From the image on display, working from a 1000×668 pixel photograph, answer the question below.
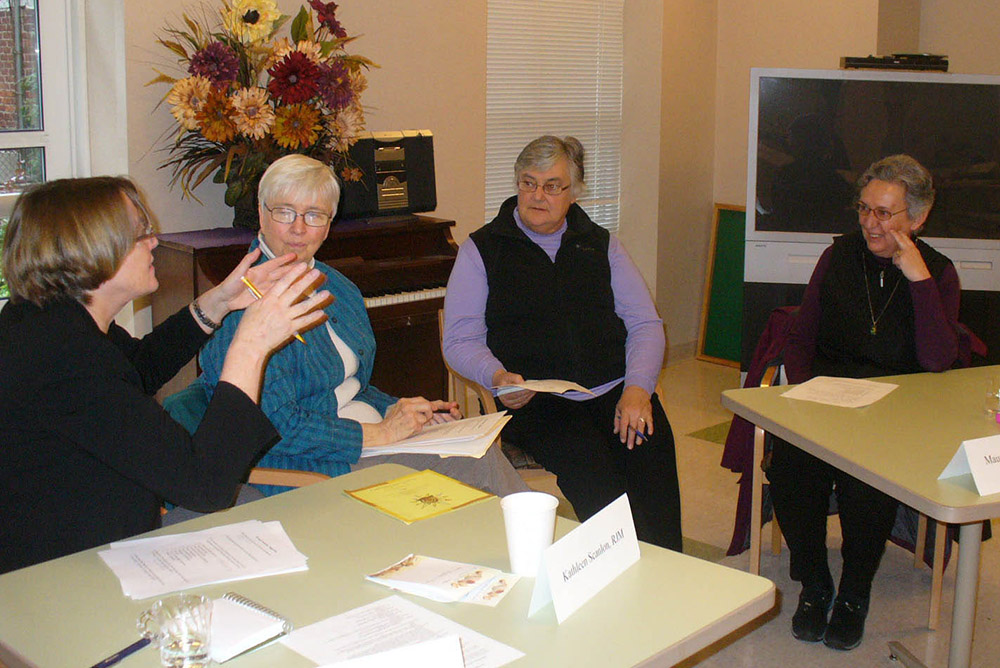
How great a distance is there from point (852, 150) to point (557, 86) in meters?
1.57

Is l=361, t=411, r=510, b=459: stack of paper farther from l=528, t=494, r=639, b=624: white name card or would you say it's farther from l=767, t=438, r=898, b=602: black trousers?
l=767, t=438, r=898, b=602: black trousers

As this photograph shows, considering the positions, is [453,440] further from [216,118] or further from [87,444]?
[216,118]

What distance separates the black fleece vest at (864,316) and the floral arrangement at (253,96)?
1683 mm

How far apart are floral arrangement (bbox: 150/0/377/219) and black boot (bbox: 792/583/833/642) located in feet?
6.84

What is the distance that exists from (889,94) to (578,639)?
11.7ft

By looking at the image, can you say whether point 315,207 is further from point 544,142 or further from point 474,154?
point 474,154

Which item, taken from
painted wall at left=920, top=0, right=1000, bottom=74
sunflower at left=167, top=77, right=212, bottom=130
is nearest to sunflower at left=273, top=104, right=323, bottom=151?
sunflower at left=167, top=77, right=212, bottom=130

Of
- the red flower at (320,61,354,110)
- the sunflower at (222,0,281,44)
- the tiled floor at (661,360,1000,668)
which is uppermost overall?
the sunflower at (222,0,281,44)

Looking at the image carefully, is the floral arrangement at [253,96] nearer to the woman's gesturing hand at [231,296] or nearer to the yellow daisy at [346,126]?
the yellow daisy at [346,126]

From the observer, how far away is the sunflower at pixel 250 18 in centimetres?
328

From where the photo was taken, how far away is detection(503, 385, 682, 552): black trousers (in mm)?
2822

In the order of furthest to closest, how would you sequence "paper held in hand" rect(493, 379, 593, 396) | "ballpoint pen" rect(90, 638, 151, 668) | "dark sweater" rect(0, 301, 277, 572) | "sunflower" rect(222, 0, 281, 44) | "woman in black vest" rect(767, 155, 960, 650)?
1. "sunflower" rect(222, 0, 281, 44)
2. "woman in black vest" rect(767, 155, 960, 650)
3. "paper held in hand" rect(493, 379, 593, 396)
4. "dark sweater" rect(0, 301, 277, 572)
5. "ballpoint pen" rect(90, 638, 151, 668)

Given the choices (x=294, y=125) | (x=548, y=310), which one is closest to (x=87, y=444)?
(x=548, y=310)

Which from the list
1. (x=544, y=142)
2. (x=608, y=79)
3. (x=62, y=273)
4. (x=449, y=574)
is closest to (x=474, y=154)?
(x=608, y=79)
